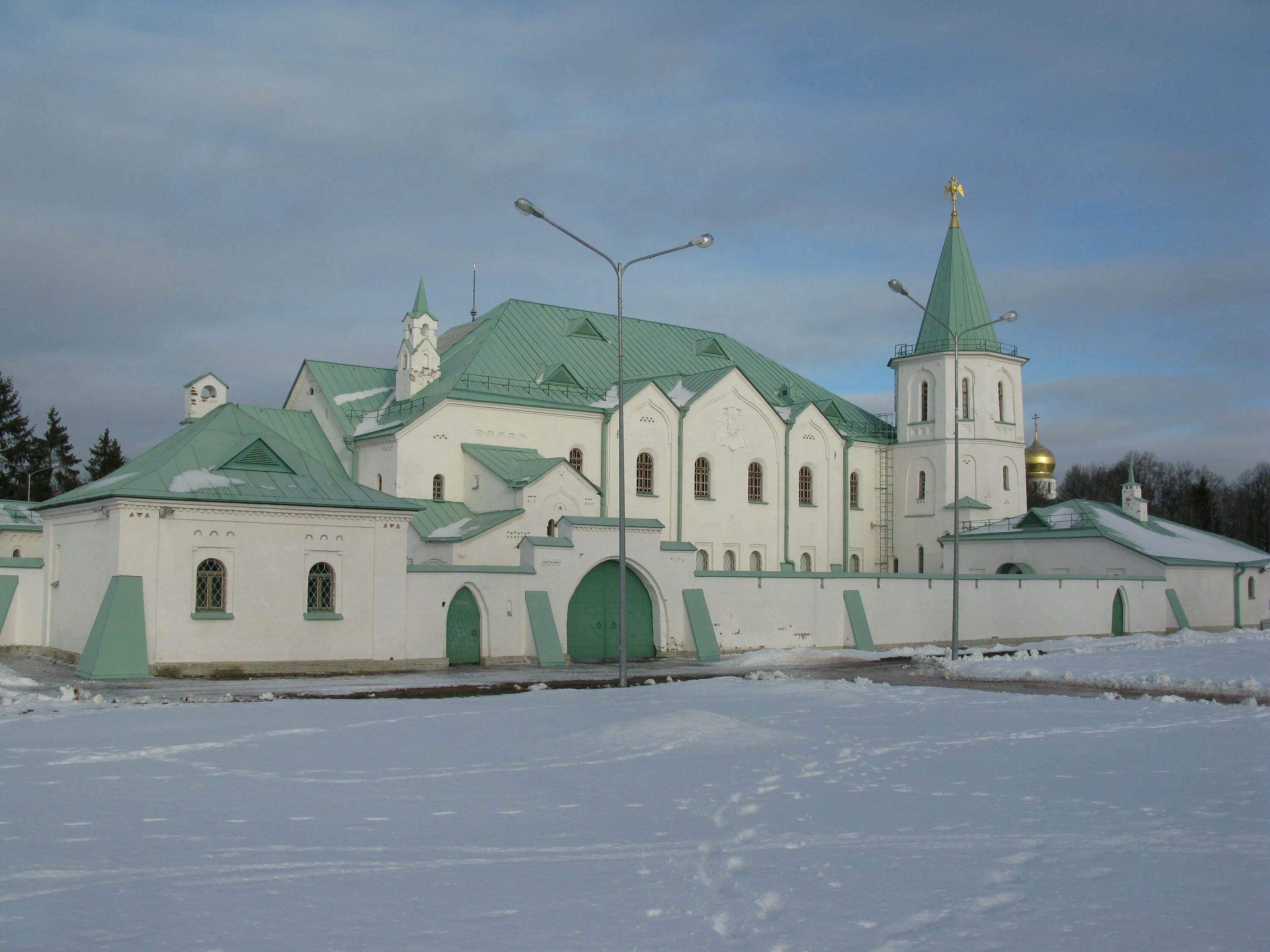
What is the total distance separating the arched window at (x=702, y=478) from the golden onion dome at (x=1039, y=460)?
38649 mm

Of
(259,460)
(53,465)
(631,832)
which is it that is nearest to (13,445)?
(53,465)

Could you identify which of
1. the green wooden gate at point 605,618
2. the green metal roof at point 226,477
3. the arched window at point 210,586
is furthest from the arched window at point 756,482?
the arched window at point 210,586

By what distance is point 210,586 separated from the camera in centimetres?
2520

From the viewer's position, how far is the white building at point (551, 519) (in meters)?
25.5

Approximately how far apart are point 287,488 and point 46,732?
44.3 feet

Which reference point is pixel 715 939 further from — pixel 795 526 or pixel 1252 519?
pixel 1252 519

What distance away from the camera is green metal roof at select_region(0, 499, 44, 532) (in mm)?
38938

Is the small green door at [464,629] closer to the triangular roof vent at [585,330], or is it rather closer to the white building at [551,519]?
the white building at [551,519]

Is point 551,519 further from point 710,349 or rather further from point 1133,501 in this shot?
point 1133,501

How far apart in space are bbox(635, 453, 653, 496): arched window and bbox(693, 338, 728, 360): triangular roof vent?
9371mm

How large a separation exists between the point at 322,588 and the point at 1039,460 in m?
57.8

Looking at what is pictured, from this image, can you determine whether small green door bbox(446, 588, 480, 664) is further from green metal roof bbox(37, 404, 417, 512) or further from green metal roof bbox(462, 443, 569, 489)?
green metal roof bbox(462, 443, 569, 489)

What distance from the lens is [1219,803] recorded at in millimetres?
9469

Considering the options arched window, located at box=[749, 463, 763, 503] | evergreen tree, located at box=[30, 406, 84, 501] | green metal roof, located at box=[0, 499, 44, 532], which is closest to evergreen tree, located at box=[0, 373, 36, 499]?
evergreen tree, located at box=[30, 406, 84, 501]
